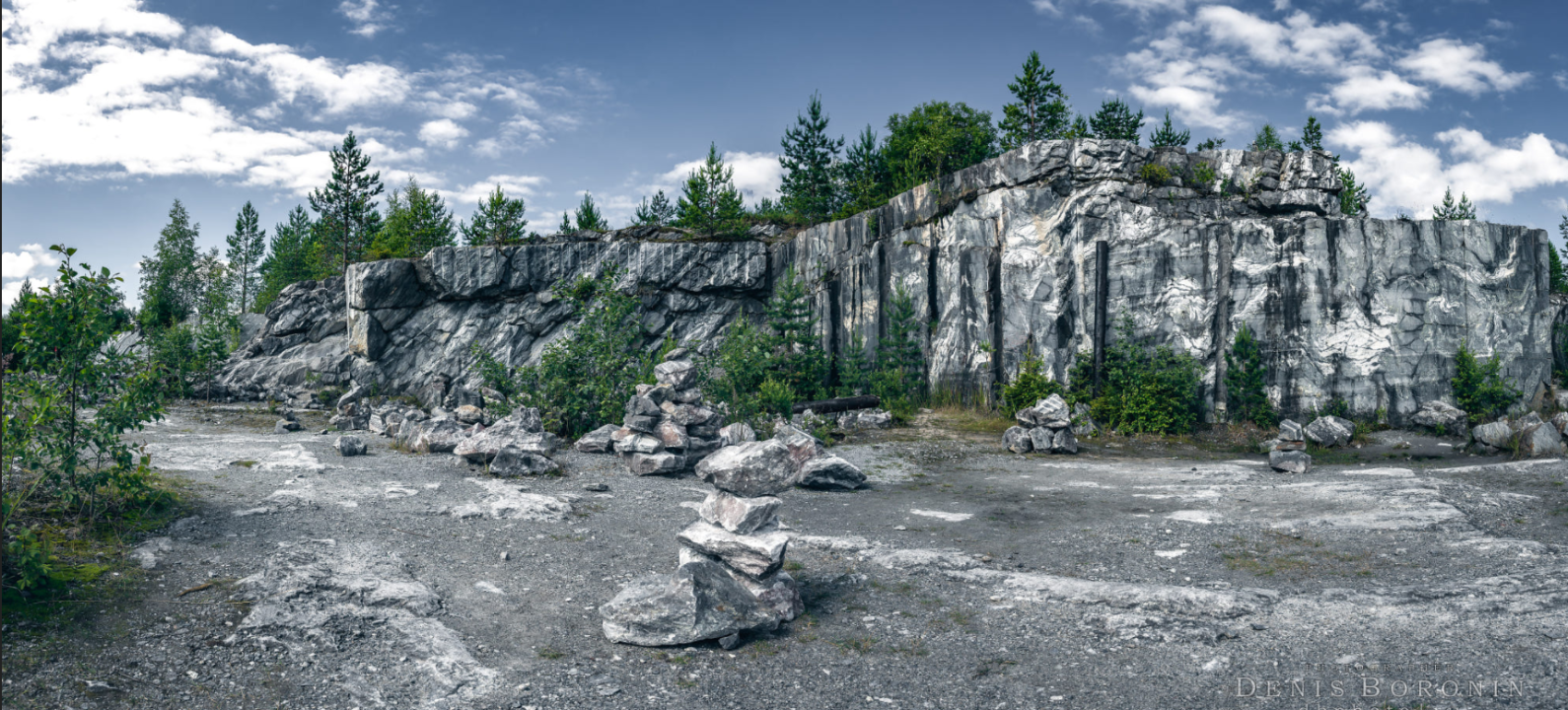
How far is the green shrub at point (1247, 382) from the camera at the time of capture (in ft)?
53.6

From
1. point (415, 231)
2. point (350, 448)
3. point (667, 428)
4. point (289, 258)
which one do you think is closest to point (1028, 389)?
point (667, 428)

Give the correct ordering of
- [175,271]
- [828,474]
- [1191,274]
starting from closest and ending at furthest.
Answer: [828,474] → [1191,274] → [175,271]

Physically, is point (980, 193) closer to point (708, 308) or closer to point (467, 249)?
point (708, 308)

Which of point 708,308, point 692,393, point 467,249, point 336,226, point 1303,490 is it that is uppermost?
point 336,226

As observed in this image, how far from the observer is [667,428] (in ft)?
37.8

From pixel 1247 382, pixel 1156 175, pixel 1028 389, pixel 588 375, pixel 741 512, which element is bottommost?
pixel 741 512

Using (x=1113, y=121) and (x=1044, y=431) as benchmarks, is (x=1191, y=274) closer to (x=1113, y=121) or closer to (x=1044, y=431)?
(x=1044, y=431)

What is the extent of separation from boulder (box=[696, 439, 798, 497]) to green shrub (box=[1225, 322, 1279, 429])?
1282cm

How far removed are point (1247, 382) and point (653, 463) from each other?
12.8 meters

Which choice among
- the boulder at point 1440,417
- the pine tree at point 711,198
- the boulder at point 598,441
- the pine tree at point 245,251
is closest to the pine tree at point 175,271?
the pine tree at point 245,251

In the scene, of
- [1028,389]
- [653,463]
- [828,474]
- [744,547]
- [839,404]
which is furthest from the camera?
[839,404]

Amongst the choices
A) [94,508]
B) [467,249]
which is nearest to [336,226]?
[467,249]

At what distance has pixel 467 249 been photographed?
27.5 meters

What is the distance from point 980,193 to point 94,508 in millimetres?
18397
